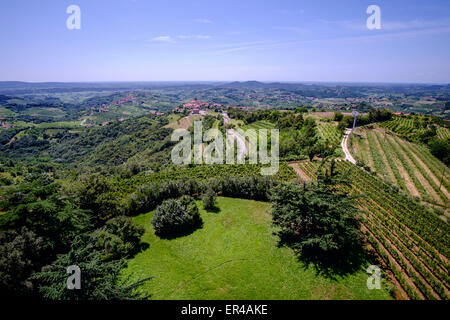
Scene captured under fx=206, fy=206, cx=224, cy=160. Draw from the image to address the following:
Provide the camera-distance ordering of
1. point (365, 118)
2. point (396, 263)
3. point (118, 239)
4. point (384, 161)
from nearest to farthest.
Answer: point (396, 263), point (118, 239), point (384, 161), point (365, 118)

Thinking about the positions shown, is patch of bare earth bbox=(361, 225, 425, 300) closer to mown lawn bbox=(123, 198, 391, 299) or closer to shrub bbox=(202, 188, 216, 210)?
mown lawn bbox=(123, 198, 391, 299)

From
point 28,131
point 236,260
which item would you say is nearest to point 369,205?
point 236,260

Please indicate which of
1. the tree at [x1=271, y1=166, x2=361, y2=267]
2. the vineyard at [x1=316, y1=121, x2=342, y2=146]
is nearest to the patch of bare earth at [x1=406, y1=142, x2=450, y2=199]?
the vineyard at [x1=316, y1=121, x2=342, y2=146]

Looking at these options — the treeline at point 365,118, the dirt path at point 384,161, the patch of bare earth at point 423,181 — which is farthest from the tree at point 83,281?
the treeline at point 365,118

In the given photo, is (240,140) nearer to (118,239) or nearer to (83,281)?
(118,239)

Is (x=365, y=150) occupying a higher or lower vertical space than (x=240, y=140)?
lower

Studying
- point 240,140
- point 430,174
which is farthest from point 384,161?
point 240,140

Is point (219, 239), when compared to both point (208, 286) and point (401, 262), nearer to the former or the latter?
point (208, 286)
